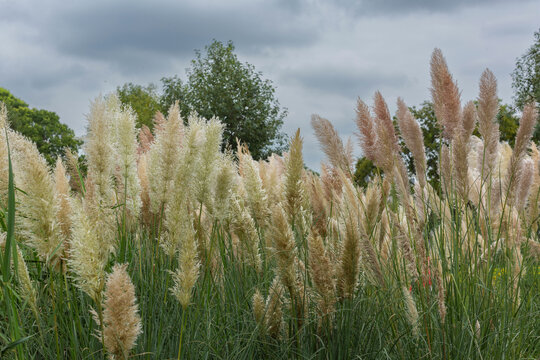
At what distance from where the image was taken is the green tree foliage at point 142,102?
1276 inches

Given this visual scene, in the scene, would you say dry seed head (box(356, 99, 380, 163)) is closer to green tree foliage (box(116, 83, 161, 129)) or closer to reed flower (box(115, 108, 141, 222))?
reed flower (box(115, 108, 141, 222))

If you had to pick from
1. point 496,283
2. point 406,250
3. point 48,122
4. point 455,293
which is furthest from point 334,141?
point 48,122

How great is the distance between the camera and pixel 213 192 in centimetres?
265

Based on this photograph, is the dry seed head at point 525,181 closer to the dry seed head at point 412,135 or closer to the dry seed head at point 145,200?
the dry seed head at point 412,135

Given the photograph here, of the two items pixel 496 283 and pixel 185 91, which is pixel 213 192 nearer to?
pixel 496 283

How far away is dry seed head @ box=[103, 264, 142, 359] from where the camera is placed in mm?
1436

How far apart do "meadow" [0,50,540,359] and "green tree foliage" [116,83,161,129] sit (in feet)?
79.3

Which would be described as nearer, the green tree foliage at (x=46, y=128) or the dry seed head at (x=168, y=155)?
the dry seed head at (x=168, y=155)

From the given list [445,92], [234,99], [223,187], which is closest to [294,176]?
[223,187]

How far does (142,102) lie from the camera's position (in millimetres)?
37062

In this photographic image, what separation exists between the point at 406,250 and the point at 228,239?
142cm

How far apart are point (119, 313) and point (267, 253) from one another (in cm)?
169

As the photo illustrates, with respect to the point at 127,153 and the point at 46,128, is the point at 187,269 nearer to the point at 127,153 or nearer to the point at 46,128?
the point at 127,153

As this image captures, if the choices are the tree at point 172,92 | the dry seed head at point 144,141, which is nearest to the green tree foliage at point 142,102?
the tree at point 172,92
